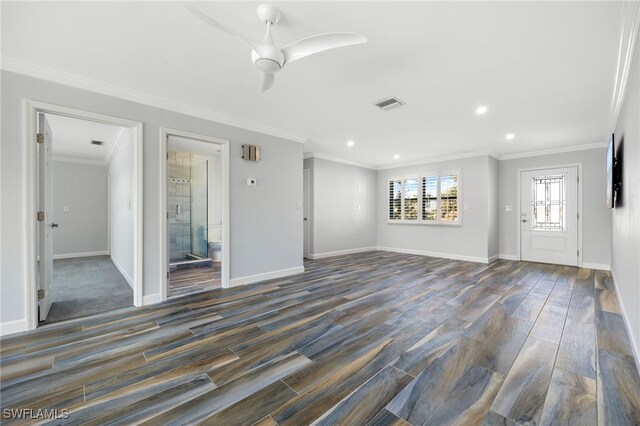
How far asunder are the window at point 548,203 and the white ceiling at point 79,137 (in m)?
8.27

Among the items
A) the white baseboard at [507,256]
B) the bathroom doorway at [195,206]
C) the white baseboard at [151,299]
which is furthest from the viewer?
the white baseboard at [507,256]

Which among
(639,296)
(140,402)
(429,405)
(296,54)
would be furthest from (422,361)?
(296,54)

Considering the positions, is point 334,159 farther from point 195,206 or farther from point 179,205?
point 179,205

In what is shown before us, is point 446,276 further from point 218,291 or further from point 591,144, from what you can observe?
point 591,144

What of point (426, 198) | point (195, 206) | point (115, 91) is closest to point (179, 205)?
point (195, 206)

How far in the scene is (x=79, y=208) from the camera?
6691 millimetres

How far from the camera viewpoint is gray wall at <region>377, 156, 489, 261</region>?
581cm

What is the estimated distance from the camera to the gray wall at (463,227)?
581 centimetres

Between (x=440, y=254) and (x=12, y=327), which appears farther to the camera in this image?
(x=440, y=254)

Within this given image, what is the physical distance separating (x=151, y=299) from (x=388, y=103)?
12.5 ft

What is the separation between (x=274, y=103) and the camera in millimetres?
3389

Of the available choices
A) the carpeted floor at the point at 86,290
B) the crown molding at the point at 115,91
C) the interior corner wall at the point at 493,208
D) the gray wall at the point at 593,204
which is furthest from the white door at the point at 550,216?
the carpeted floor at the point at 86,290

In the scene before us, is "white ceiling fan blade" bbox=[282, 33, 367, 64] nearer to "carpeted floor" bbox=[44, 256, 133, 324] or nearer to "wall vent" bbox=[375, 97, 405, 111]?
"wall vent" bbox=[375, 97, 405, 111]

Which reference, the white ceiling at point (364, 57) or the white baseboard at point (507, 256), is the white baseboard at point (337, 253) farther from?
the white ceiling at point (364, 57)
